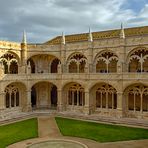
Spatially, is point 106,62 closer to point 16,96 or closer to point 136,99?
point 136,99

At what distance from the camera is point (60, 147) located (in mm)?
24391

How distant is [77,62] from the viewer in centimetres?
4359

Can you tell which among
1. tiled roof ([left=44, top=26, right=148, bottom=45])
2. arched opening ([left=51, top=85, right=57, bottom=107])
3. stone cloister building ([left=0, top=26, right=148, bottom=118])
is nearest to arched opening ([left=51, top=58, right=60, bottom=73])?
stone cloister building ([left=0, top=26, right=148, bottom=118])

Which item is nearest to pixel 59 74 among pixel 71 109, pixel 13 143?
pixel 71 109

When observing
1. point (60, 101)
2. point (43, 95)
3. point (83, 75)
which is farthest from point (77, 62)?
point (43, 95)

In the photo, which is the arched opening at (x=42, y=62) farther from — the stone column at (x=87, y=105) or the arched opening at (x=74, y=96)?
the stone column at (x=87, y=105)

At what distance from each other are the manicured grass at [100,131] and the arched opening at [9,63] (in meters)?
13.8

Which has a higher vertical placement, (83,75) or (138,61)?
(138,61)

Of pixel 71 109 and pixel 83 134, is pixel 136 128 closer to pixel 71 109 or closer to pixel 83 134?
pixel 83 134

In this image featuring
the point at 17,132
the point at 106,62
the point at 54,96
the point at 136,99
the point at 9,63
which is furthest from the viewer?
the point at 54,96

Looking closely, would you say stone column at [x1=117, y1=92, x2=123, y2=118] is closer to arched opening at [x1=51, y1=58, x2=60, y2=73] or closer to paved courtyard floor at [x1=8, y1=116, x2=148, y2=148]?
paved courtyard floor at [x1=8, y1=116, x2=148, y2=148]

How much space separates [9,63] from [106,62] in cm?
1589

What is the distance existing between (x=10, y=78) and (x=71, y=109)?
11534 mm

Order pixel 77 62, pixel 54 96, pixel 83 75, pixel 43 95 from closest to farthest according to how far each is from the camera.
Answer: pixel 83 75 → pixel 77 62 → pixel 43 95 → pixel 54 96
